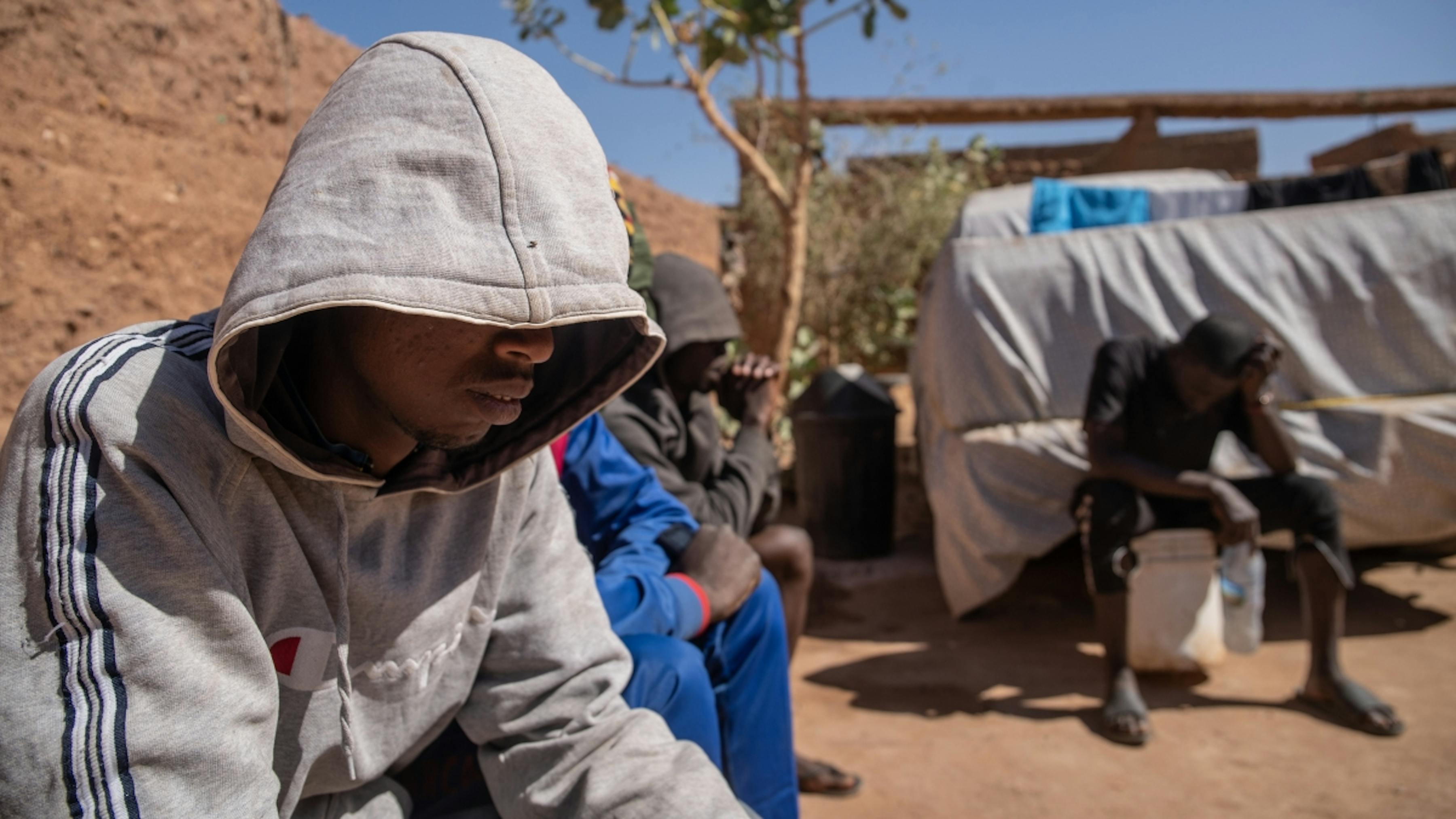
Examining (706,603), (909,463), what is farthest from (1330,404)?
(706,603)

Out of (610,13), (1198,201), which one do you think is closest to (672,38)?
(610,13)

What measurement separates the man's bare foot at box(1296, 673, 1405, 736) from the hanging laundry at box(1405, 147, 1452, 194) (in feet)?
7.72

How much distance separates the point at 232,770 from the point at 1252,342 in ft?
12.0

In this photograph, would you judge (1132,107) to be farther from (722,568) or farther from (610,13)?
(722,568)

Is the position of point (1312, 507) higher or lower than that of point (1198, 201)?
lower

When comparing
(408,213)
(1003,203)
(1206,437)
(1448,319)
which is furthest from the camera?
(1003,203)

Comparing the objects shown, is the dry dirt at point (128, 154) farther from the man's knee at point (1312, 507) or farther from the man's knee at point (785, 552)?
the man's knee at point (1312, 507)

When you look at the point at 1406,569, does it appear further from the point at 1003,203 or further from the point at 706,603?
the point at 706,603

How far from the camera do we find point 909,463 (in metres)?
6.59

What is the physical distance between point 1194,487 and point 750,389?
1.76 meters

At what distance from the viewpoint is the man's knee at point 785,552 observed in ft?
9.60

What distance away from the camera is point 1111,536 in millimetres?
3523

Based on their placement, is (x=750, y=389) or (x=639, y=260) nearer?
(x=639, y=260)

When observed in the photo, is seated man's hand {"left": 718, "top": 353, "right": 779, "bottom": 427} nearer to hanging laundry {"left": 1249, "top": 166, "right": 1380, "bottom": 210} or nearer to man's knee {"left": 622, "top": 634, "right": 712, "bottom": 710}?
man's knee {"left": 622, "top": 634, "right": 712, "bottom": 710}
